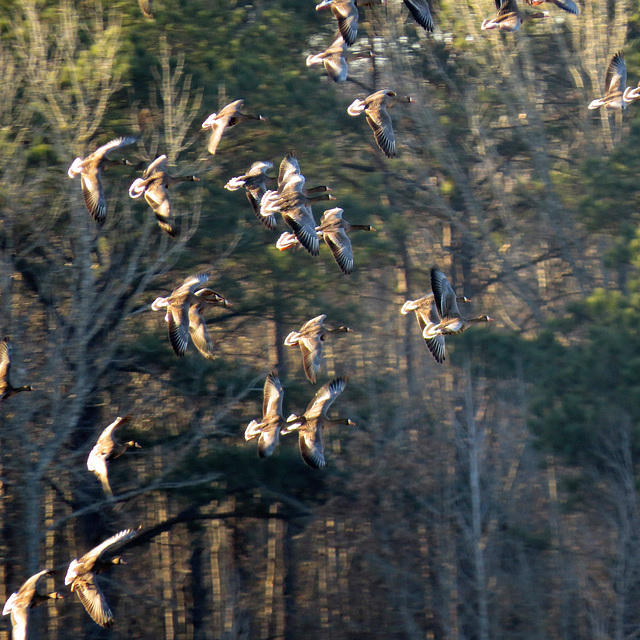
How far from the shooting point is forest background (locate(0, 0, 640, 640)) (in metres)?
13.6

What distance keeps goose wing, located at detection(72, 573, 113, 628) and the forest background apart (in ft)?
12.7

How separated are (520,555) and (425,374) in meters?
5.76

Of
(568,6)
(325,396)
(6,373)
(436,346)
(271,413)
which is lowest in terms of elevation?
(271,413)

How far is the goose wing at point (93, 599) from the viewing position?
28.8ft

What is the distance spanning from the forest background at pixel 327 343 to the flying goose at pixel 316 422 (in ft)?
10.6

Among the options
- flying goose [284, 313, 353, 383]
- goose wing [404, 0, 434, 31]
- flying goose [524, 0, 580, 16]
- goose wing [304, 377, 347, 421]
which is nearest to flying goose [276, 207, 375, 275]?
flying goose [284, 313, 353, 383]

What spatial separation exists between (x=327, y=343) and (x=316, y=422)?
1002cm

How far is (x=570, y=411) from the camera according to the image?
14539 mm

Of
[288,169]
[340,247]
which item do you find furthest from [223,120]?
[340,247]

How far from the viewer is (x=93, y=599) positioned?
30.0 feet

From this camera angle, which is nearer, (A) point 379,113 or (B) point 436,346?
(B) point 436,346

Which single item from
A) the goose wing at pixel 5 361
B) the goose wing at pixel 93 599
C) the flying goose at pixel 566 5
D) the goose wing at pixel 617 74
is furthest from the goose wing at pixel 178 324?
the goose wing at pixel 617 74

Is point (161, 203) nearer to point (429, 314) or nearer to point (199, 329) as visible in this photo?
point (199, 329)

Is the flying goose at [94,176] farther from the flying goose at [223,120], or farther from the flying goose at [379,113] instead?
the flying goose at [379,113]
